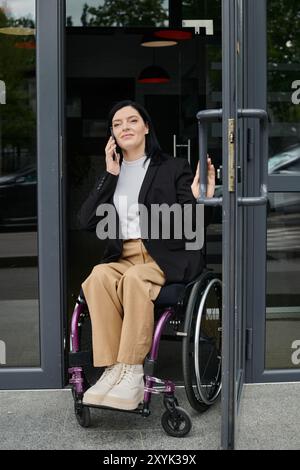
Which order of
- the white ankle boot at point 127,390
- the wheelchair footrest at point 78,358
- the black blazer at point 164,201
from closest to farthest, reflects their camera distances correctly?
1. the white ankle boot at point 127,390
2. the wheelchair footrest at point 78,358
3. the black blazer at point 164,201

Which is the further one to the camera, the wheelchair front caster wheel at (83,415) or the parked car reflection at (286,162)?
the parked car reflection at (286,162)

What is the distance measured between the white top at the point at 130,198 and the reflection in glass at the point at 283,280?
0.69 metres

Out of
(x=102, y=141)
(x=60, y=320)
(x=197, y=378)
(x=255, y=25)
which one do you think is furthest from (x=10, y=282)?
(x=102, y=141)

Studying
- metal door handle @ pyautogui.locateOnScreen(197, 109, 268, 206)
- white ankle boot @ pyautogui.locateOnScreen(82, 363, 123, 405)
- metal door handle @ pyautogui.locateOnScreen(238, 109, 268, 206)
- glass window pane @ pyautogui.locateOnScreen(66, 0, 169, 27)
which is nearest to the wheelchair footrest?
white ankle boot @ pyautogui.locateOnScreen(82, 363, 123, 405)

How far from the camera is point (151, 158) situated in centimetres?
338

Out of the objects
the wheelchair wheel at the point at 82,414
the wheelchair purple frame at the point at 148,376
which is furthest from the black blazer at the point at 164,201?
the wheelchair wheel at the point at 82,414

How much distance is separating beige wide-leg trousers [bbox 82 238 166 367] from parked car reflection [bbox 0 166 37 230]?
22.2 inches

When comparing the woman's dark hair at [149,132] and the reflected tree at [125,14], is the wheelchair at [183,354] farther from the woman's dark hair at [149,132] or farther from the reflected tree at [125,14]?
the reflected tree at [125,14]

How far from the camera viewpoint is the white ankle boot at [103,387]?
9.95 ft

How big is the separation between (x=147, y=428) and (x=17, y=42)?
1834 millimetres

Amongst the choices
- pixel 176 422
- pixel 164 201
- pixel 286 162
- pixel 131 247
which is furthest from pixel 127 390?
pixel 286 162

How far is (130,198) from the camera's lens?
11.0 feet

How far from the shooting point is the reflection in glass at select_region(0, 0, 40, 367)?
351cm

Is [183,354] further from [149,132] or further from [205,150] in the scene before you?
→ [149,132]
